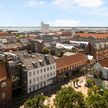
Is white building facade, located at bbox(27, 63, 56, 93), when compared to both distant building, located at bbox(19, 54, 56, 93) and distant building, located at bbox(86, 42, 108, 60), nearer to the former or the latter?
distant building, located at bbox(19, 54, 56, 93)

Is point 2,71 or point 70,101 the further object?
point 2,71

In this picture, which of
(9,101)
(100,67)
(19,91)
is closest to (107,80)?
(100,67)

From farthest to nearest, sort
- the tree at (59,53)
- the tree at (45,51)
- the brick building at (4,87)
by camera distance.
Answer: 1. the tree at (45,51)
2. the tree at (59,53)
3. the brick building at (4,87)

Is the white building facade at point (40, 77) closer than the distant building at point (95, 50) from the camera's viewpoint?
Yes

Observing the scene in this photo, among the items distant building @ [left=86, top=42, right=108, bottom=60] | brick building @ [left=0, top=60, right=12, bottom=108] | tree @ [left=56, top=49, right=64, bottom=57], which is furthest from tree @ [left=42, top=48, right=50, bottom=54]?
brick building @ [left=0, top=60, right=12, bottom=108]

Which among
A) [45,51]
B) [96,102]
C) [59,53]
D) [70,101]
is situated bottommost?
[70,101]

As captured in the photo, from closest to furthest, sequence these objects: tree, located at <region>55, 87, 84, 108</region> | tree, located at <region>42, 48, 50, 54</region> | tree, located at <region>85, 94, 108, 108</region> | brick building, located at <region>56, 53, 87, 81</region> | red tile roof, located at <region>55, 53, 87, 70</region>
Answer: tree, located at <region>85, 94, 108, 108</region> < tree, located at <region>55, 87, 84, 108</region> < brick building, located at <region>56, 53, 87, 81</region> < red tile roof, located at <region>55, 53, 87, 70</region> < tree, located at <region>42, 48, 50, 54</region>

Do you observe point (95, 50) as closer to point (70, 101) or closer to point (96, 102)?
point (70, 101)

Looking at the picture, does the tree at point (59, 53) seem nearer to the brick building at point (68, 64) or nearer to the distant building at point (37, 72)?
the brick building at point (68, 64)

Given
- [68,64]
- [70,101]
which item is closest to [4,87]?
[70,101]

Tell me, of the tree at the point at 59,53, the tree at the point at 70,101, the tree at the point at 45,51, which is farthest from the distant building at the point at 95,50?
the tree at the point at 70,101

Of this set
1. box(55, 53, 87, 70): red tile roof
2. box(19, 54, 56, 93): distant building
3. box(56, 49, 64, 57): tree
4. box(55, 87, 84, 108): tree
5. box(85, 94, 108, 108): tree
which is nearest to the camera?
box(85, 94, 108, 108): tree
